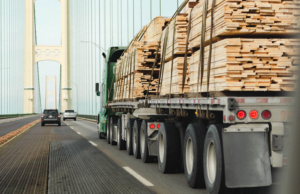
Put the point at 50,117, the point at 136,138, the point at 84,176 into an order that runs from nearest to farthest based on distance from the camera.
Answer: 1. the point at 84,176
2. the point at 136,138
3. the point at 50,117

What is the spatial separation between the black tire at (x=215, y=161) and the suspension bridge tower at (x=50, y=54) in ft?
338

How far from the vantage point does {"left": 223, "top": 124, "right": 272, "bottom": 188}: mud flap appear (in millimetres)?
4910

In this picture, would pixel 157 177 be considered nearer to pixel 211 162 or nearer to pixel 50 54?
pixel 211 162

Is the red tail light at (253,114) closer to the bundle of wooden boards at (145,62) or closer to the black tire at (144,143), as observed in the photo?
the black tire at (144,143)

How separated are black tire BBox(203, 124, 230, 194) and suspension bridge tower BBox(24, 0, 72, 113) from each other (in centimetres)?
10289

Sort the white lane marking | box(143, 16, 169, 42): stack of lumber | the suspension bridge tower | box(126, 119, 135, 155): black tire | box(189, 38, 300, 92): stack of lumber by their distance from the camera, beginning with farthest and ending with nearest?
the suspension bridge tower < box(126, 119, 135, 155): black tire < box(143, 16, 169, 42): stack of lumber < the white lane marking < box(189, 38, 300, 92): stack of lumber

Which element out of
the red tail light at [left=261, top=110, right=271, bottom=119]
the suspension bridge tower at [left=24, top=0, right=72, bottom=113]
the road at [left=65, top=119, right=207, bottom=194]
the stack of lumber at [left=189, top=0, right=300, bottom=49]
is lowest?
the road at [left=65, top=119, right=207, bottom=194]

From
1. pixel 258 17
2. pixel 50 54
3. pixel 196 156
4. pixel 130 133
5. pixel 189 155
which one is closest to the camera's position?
pixel 258 17

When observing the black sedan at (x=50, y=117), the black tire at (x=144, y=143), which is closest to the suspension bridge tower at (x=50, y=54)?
the black sedan at (x=50, y=117)

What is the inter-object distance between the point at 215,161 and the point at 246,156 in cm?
70

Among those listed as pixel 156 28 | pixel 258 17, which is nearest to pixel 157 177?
pixel 258 17

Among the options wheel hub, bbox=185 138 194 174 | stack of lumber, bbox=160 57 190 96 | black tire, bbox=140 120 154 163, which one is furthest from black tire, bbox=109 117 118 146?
wheel hub, bbox=185 138 194 174

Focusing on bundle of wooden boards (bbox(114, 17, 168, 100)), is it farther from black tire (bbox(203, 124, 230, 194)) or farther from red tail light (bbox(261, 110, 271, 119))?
red tail light (bbox(261, 110, 271, 119))

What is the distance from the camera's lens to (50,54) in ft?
366
